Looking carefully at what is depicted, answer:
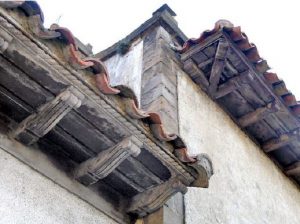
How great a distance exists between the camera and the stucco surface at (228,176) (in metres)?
4.44

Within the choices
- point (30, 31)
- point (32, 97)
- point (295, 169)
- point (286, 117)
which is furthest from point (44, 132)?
point (295, 169)

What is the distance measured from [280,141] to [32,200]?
4534mm

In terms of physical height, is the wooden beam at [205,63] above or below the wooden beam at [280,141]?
above

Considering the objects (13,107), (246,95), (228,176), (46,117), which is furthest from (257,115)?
(13,107)

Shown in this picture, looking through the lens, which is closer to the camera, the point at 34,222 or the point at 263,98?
the point at 34,222

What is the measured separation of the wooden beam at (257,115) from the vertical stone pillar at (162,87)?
1.37 meters

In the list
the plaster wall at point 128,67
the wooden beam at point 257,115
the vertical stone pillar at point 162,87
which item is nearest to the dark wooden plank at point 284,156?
the wooden beam at point 257,115

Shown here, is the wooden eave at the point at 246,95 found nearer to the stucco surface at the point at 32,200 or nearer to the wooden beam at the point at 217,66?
the wooden beam at the point at 217,66

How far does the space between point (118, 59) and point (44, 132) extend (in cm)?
354

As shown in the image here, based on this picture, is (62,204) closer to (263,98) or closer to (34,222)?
(34,222)

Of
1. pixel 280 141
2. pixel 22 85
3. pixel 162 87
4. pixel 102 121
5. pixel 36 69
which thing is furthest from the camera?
pixel 280 141

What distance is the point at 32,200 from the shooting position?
278 cm

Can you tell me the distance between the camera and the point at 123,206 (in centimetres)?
346

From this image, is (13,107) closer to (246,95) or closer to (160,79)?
(160,79)
